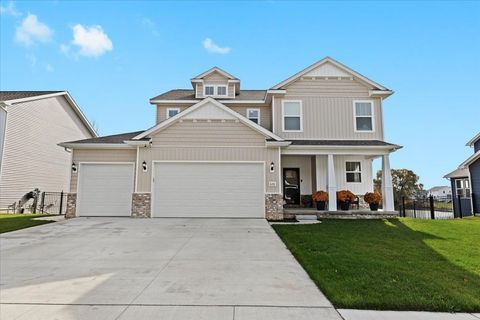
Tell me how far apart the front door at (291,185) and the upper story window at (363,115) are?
148 inches

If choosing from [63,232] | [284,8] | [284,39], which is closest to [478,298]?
[63,232]

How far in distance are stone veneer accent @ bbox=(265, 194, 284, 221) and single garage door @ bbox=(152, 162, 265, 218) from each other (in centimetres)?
21

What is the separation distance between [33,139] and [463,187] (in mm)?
28200

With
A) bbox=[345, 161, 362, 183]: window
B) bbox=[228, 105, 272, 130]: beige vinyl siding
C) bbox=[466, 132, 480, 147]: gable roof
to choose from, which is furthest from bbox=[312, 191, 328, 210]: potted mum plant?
bbox=[466, 132, 480, 147]: gable roof

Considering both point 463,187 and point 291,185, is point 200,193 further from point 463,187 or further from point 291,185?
point 463,187

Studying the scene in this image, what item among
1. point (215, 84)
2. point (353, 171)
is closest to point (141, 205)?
point (215, 84)

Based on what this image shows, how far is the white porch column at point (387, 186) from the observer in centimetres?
1264

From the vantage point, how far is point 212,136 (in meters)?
12.5

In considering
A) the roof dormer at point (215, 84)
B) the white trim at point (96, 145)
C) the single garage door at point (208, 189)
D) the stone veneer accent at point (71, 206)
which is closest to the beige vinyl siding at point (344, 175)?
the single garage door at point (208, 189)

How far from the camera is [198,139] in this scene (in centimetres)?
1245

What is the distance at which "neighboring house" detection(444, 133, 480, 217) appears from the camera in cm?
1798

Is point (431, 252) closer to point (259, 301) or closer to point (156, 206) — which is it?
point (259, 301)

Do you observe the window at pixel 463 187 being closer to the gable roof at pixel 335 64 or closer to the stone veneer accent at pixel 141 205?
the gable roof at pixel 335 64

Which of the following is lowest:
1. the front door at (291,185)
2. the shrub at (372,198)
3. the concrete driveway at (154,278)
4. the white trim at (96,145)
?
the concrete driveway at (154,278)
